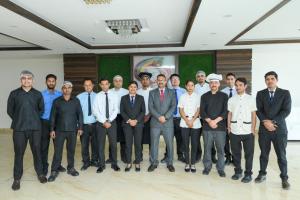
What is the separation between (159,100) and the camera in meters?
4.82

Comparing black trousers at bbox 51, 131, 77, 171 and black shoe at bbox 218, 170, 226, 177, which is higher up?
black trousers at bbox 51, 131, 77, 171

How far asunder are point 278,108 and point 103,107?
2.80 meters

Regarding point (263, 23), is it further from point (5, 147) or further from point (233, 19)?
point (5, 147)

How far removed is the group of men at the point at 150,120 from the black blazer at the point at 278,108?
13 mm

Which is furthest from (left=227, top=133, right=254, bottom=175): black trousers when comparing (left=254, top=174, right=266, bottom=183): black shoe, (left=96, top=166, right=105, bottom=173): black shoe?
(left=96, top=166, right=105, bottom=173): black shoe

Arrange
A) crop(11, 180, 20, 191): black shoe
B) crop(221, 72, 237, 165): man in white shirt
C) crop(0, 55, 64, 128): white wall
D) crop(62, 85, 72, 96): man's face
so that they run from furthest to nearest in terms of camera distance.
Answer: crop(0, 55, 64, 128): white wall
crop(221, 72, 237, 165): man in white shirt
crop(62, 85, 72, 96): man's face
crop(11, 180, 20, 191): black shoe

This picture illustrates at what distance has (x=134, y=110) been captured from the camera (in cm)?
484

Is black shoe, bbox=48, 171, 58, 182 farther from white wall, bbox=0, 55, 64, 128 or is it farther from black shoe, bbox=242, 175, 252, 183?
white wall, bbox=0, 55, 64, 128

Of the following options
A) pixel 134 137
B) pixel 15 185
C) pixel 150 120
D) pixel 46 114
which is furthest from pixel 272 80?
pixel 15 185

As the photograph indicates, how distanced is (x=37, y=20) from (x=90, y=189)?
3038mm

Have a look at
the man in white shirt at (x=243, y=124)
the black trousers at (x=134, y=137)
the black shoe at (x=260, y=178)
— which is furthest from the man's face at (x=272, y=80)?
the black trousers at (x=134, y=137)

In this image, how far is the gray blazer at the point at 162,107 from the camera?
478 centimetres

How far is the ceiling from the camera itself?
166 inches

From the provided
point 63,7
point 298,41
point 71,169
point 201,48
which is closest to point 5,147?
point 71,169
